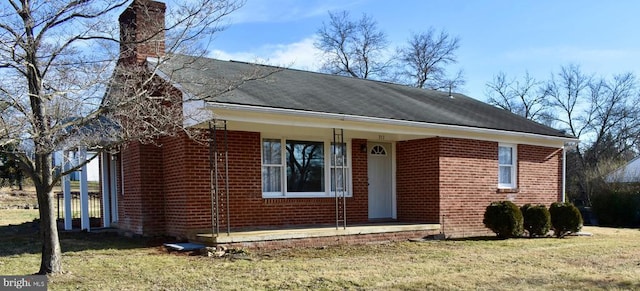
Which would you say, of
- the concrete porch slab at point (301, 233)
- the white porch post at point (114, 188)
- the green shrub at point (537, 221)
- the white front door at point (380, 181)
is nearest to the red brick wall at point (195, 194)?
the concrete porch slab at point (301, 233)

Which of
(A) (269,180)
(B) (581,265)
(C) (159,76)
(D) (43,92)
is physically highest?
(C) (159,76)

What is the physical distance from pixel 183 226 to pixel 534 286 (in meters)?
7.07

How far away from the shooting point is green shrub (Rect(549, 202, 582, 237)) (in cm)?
1452

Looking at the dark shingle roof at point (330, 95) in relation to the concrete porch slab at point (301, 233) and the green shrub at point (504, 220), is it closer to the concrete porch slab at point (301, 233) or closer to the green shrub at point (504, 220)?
the green shrub at point (504, 220)

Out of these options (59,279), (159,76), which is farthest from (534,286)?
(159,76)

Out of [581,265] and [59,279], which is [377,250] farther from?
[59,279]

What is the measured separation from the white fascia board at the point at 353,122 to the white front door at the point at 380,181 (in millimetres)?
1815

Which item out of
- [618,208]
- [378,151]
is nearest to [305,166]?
[378,151]

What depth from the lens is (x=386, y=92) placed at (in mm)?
16609

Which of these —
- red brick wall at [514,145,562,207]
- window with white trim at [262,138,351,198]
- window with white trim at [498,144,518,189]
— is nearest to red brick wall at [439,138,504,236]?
window with white trim at [498,144,518,189]

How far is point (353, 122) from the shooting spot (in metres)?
12.3

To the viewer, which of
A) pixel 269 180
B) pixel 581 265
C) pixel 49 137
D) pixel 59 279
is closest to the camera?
pixel 49 137

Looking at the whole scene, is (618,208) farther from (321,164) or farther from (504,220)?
(321,164)

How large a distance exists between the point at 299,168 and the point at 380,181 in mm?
2677
